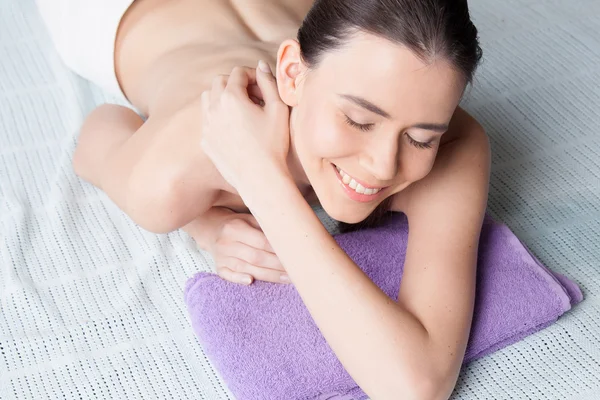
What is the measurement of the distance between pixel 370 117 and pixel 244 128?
0.90ft

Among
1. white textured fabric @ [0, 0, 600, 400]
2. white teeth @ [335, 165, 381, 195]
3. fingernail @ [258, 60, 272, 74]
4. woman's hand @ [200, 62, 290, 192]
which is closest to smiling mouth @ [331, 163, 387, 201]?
white teeth @ [335, 165, 381, 195]

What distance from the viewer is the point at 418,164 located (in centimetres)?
125

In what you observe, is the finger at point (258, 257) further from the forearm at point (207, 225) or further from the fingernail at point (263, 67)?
the fingernail at point (263, 67)

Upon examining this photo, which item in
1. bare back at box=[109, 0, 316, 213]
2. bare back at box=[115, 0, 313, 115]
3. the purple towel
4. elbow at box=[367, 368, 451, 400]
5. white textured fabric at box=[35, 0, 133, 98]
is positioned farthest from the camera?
white textured fabric at box=[35, 0, 133, 98]

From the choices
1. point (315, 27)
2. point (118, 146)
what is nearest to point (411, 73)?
point (315, 27)

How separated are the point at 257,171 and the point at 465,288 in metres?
0.38

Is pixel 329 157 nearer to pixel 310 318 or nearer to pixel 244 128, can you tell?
pixel 244 128

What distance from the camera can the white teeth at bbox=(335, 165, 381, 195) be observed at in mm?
1275

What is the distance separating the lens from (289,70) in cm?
132

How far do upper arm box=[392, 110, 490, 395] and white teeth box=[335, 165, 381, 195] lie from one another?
175mm

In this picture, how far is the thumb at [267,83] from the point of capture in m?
1.38

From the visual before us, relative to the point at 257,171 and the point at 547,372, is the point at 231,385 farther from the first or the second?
the point at 547,372

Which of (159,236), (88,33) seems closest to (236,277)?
(159,236)

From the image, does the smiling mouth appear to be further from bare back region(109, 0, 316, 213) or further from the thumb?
bare back region(109, 0, 316, 213)
